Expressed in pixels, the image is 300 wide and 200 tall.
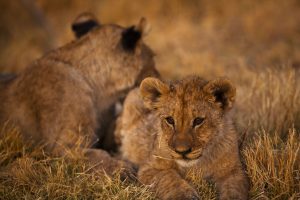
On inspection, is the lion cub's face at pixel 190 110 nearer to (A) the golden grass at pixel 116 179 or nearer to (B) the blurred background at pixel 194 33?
(A) the golden grass at pixel 116 179

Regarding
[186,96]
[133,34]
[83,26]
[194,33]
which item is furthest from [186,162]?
[194,33]

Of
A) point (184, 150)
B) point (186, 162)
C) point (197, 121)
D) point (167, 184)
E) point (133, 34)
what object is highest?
point (133, 34)

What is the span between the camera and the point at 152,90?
4.63 metres

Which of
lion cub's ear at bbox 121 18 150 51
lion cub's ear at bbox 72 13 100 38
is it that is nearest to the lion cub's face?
lion cub's ear at bbox 121 18 150 51

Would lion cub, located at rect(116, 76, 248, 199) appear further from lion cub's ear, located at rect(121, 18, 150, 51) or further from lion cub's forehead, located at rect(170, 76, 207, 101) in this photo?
lion cub's ear, located at rect(121, 18, 150, 51)

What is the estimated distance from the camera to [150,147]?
5.01m

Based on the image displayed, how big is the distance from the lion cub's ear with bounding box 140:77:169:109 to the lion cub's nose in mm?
647

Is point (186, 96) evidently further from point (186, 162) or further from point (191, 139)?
point (186, 162)

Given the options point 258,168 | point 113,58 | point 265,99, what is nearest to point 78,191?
point 258,168

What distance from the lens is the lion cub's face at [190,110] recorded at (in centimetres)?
408

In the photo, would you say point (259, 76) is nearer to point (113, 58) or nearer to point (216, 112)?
point (113, 58)

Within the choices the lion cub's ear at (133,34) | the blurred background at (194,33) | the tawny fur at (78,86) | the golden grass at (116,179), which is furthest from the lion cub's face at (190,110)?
the blurred background at (194,33)

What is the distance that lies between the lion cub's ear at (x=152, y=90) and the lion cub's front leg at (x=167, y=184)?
0.54 m

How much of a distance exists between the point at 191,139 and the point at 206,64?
512 cm
